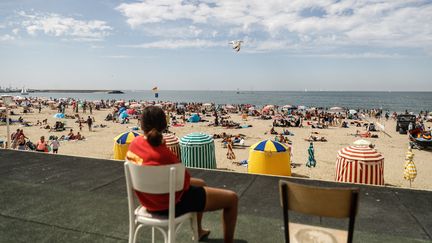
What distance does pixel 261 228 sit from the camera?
376cm

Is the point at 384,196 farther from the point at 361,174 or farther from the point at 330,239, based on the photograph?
the point at 330,239

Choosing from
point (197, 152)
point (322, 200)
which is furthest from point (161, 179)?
point (197, 152)

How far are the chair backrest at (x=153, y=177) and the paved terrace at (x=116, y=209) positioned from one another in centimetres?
129

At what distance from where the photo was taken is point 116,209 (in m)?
4.34

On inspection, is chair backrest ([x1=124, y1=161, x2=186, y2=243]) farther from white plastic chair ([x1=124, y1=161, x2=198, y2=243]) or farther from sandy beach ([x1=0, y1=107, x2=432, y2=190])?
sandy beach ([x1=0, y1=107, x2=432, y2=190])

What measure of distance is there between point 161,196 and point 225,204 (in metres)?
0.58

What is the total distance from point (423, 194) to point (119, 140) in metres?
6.85

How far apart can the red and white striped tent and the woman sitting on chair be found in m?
4.35

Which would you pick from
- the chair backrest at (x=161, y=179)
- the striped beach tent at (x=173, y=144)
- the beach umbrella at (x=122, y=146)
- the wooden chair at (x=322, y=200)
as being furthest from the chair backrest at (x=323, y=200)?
the beach umbrella at (x=122, y=146)

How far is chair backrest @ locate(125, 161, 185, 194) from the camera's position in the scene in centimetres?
233

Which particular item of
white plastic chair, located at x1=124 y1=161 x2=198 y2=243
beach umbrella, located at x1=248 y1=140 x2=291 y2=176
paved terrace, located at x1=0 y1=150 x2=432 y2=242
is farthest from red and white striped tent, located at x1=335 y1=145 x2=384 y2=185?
white plastic chair, located at x1=124 y1=161 x2=198 y2=243

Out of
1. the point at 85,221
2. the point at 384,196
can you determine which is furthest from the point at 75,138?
the point at 384,196

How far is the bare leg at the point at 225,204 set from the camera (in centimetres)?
264

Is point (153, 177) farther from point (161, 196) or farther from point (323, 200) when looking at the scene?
point (323, 200)
